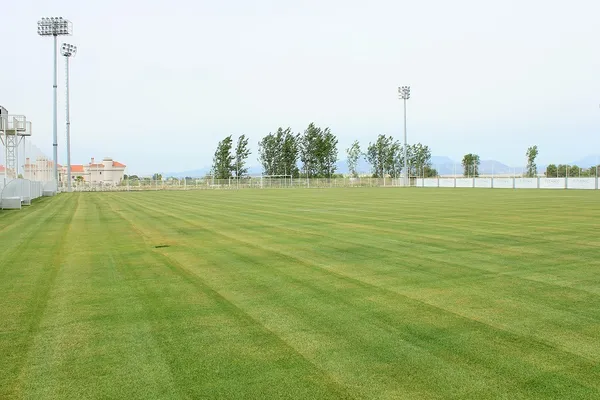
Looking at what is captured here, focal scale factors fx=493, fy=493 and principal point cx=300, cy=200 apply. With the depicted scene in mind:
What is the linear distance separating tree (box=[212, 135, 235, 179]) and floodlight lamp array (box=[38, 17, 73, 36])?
35638 mm

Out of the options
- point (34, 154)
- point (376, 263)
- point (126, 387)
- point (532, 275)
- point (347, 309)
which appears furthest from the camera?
point (34, 154)

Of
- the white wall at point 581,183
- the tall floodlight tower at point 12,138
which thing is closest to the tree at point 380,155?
the white wall at point 581,183

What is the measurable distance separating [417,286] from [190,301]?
2724mm

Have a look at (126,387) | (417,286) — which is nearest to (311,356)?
(126,387)

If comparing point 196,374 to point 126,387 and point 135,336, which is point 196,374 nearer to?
point 126,387

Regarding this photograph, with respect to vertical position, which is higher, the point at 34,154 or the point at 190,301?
the point at 34,154

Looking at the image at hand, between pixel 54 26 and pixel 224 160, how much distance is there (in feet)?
125

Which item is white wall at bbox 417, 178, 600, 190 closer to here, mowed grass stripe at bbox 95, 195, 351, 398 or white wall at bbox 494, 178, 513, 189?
white wall at bbox 494, 178, 513, 189

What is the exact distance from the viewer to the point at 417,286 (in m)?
6.06

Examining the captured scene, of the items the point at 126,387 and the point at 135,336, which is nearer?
the point at 126,387

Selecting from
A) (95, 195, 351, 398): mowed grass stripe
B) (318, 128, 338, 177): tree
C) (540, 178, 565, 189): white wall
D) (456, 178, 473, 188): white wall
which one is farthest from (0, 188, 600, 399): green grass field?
(318, 128, 338, 177): tree

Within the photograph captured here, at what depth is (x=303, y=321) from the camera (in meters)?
4.69

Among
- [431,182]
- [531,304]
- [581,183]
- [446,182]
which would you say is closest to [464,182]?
[446,182]

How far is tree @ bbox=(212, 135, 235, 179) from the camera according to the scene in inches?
3334
